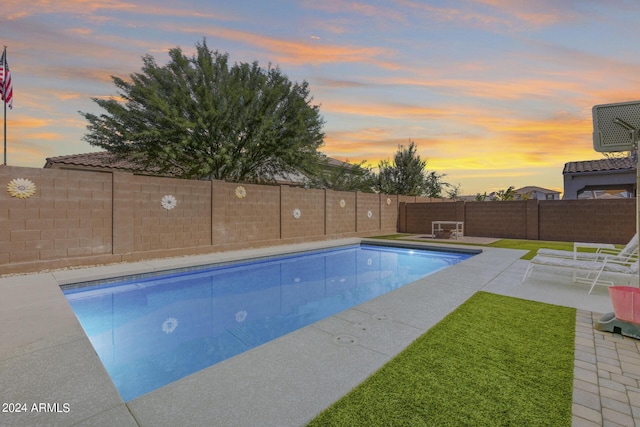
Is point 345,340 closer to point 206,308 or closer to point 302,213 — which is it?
point 206,308

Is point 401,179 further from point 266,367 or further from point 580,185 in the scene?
point 266,367

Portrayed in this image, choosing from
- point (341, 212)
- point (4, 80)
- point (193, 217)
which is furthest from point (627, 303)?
point (4, 80)

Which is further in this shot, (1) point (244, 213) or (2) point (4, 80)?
(1) point (244, 213)

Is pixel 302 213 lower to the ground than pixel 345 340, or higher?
higher

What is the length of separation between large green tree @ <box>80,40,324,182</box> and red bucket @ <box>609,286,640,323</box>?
1176 centimetres

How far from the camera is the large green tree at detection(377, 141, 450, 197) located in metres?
26.0

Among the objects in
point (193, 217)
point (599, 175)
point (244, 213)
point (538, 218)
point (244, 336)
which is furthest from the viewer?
point (599, 175)

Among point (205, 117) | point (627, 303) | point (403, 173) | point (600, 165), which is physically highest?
point (205, 117)

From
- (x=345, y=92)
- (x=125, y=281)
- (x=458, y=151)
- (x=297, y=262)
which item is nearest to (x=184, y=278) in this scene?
(x=125, y=281)

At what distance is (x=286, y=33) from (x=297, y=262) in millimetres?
7329

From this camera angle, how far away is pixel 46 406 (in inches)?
89.8

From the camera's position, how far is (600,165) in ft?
63.7

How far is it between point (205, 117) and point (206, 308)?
8.95m

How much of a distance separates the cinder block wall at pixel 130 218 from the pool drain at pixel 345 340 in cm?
765
